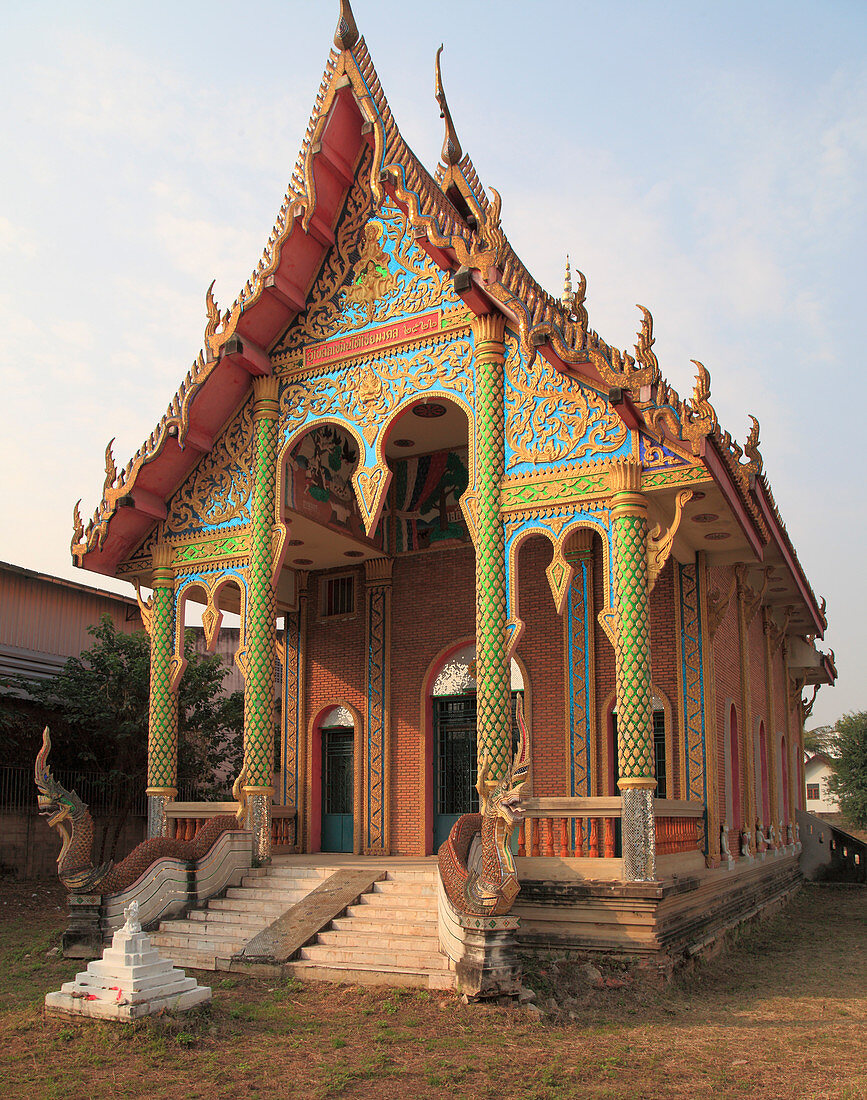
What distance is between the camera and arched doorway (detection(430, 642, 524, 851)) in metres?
13.6

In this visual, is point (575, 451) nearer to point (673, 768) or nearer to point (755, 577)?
point (673, 768)

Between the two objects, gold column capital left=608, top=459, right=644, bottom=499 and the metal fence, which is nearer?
gold column capital left=608, top=459, right=644, bottom=499

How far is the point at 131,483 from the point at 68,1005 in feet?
21.7

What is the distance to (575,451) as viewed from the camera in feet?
32.8

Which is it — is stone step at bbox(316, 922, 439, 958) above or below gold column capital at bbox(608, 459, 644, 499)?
below

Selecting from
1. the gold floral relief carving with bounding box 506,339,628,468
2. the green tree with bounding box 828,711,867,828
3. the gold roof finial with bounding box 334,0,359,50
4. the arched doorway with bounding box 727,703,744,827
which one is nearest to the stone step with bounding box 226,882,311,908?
the gold floral relief carving with bounding box 506,339,628,468

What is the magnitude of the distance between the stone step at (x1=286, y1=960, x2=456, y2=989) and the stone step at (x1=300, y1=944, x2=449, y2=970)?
52 millimetres

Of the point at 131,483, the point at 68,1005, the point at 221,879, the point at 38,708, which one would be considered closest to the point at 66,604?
the point at 38,708

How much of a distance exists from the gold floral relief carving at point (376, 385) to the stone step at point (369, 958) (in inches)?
212

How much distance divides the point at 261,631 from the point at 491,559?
3150mm

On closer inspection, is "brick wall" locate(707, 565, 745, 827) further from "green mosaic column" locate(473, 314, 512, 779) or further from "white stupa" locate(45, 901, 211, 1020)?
"white stupa" locate(45, 901, 211, 1020)

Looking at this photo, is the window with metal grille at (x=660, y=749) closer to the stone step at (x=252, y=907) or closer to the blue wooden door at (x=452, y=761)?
the blue wooden door at (x=452, y=761)

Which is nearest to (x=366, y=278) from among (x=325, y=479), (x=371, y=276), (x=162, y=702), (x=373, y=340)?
(x=371, y=276)

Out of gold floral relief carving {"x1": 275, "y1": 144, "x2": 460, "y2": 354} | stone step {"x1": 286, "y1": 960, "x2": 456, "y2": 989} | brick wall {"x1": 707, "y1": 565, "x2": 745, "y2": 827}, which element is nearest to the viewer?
stone step {"x1": 286, "y1": 960, "x2": 456, "y2": 989}
